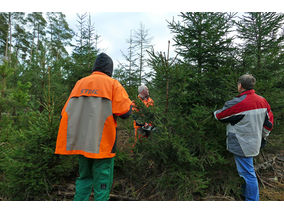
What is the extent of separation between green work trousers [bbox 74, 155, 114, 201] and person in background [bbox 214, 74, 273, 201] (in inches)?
78.9

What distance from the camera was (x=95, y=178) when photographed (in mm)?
2225

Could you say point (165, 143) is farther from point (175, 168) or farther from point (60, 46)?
point (60, 46)

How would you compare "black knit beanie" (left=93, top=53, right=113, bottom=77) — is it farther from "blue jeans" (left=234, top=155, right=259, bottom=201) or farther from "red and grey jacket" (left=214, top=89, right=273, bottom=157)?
"blue jeans" (left=234, top=155, right=259, bottom=201)

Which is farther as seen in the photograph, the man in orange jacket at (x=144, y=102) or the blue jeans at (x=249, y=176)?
the man in orange jacket at (x=144, y=102)

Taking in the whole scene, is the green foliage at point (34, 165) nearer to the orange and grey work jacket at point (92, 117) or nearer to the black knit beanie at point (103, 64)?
the orange and grey work jacket at point (92, 117)

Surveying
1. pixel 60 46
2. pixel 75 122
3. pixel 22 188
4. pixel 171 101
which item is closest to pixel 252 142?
pixel 171 101

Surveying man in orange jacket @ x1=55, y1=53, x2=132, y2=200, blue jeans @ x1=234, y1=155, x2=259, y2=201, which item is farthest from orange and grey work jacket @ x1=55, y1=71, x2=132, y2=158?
blue jeans @ x1=234, y1=155, x2=259, y2=201

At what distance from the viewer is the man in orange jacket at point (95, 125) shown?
7.09ft

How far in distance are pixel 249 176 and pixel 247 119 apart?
0.96 metres

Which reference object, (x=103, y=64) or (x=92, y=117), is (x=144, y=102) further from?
(x=92, y=117)

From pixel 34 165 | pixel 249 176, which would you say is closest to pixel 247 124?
pixel 249 176

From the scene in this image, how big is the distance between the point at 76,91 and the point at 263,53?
4297 mm

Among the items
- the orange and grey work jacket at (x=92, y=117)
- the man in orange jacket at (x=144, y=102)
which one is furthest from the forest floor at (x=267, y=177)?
the orange and grey work jacket at (x=92, y=117)

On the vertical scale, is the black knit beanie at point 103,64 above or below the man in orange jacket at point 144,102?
above
